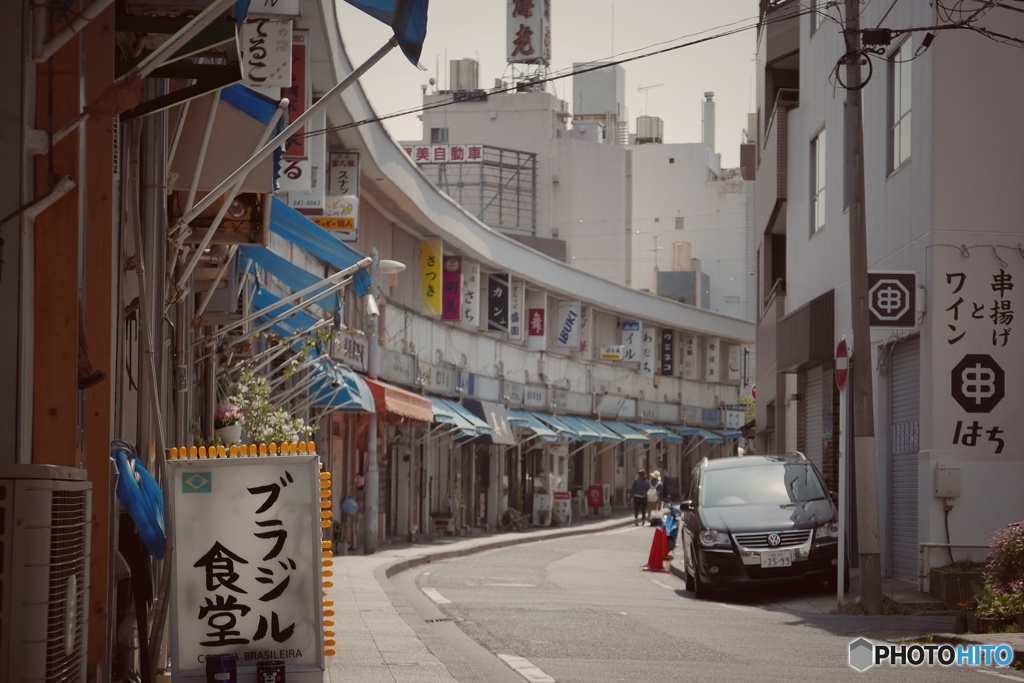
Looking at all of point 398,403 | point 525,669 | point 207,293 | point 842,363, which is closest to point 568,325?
point 398,403

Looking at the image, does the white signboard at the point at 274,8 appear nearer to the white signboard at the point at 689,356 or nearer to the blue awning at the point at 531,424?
the blue awning at the point at 531,424

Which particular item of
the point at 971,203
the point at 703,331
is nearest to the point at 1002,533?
the point at 971,203

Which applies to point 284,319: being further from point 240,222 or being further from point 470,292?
point 470,292

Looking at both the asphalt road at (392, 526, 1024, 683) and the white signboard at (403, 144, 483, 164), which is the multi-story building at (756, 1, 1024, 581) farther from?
the white signboard at (403, 144, 483, 164)

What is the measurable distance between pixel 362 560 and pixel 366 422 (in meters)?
7.98

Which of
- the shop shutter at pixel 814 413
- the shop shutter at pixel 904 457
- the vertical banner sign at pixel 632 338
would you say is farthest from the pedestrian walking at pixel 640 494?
the shop shutter at pixel 904 457

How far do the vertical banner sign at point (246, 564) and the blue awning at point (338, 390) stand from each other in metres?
16.7

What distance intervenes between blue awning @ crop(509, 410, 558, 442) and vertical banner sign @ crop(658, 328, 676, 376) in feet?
62.6

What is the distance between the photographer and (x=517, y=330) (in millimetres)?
48594

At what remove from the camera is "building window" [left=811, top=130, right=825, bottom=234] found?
1109 inches

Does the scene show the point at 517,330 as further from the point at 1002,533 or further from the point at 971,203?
the point at 1002,533

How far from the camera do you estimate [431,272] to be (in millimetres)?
39469

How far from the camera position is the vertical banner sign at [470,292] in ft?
140

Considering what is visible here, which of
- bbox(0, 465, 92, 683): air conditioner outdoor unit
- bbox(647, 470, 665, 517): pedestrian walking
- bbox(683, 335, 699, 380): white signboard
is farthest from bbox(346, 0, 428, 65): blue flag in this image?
bbox(683, 335, 699, 380): white signboard
